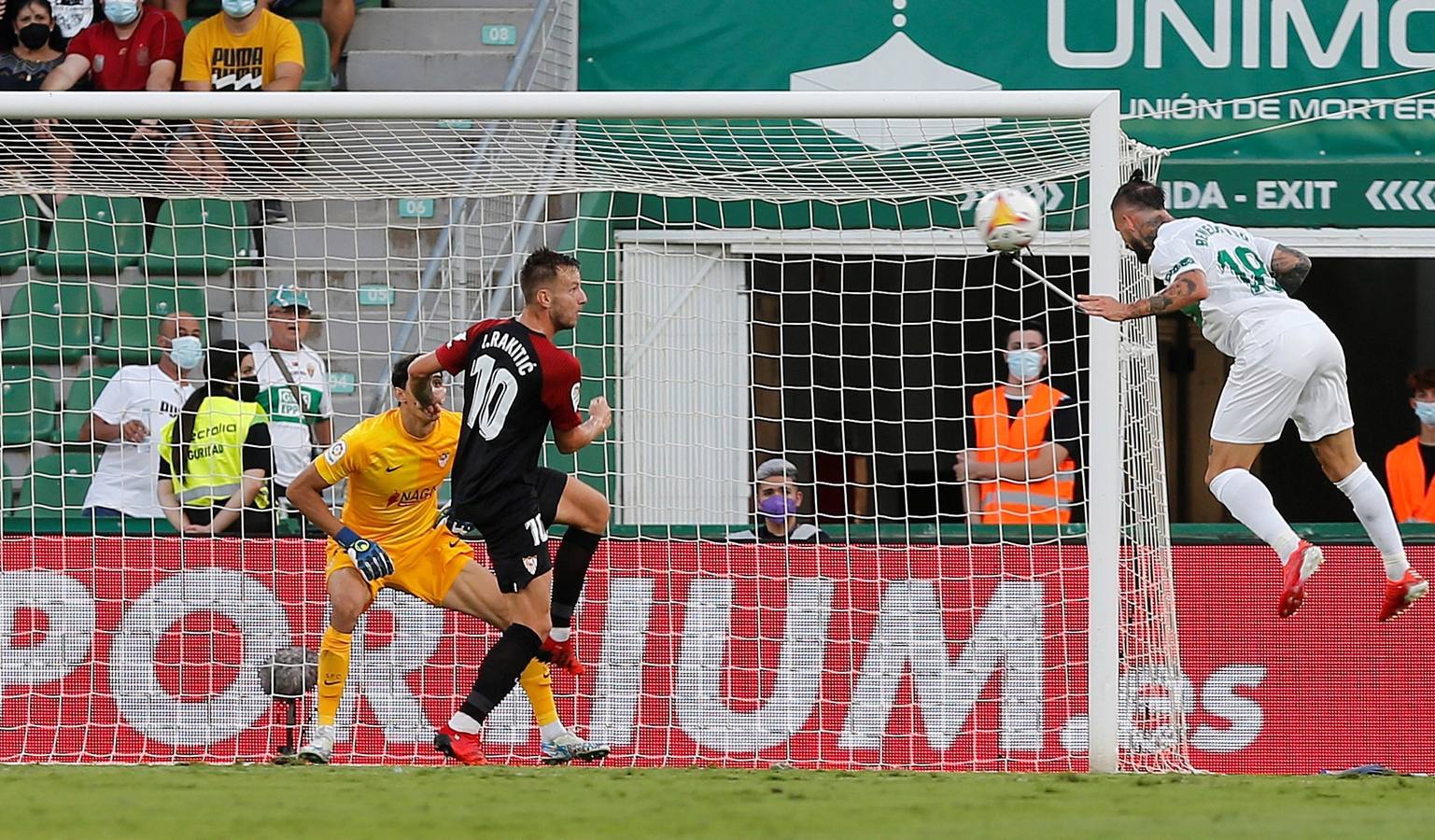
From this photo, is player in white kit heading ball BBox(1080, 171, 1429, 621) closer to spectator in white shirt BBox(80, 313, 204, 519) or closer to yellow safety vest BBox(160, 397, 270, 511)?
yellow safety vest BBox(160, 397, 270, 511)

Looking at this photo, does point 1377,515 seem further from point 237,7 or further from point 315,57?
point 237,7

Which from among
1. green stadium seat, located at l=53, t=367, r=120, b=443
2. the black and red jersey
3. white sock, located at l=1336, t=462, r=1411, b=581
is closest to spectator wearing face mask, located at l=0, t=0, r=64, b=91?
green stadium seat, located at l=53, t=367, r=120, b=443

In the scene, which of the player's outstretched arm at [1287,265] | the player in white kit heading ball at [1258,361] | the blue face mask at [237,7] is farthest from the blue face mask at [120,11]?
the player's outstretched arm at [1287,265]

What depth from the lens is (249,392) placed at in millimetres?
9633

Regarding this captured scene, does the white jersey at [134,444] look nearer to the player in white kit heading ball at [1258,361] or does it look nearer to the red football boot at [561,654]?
the red football boot at [561,654]

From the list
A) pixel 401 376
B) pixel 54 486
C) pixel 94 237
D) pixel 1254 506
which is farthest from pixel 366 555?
pixel 94 237

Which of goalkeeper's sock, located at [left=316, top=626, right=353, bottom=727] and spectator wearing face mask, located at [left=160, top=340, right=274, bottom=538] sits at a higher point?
spectator wearing face mask, located at [left=160, top=340, right=274, bottom=538]

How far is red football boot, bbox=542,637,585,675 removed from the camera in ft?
26.4

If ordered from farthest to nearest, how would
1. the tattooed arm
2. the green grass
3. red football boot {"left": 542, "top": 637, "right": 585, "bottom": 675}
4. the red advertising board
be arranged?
the red advertising board
red football boot {"left": 542, "top": 637, "right": 585, "bottom": 675}
the tattooed arm
the green grass

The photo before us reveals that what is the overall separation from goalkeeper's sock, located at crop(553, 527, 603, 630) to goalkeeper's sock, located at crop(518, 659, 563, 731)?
18 centimetres

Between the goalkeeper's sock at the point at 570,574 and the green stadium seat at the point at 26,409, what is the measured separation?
11.8ft

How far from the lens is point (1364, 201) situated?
11.8 metres

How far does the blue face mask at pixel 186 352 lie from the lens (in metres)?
9.98

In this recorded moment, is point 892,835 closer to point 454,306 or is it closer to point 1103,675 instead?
point 1103,675
